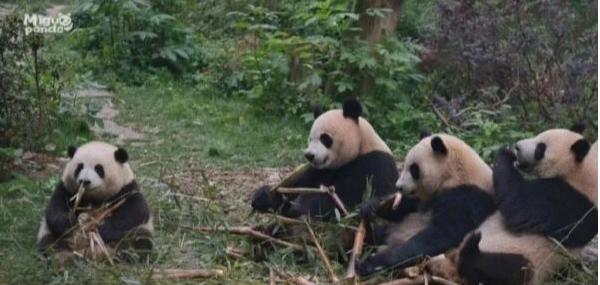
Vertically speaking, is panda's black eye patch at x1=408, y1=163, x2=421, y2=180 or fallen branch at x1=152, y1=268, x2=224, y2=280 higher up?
panda's black eye patch at x1=408, y1=163, x2=421, y2=180

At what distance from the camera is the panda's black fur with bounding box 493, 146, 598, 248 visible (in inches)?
199

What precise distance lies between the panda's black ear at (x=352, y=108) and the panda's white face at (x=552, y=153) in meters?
1.09

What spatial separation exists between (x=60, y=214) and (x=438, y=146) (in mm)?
2009

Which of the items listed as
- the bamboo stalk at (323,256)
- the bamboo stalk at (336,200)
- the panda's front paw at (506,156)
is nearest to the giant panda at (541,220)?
the panda's front paw at (506,156)

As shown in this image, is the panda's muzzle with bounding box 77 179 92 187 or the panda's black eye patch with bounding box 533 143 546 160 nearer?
the panda's black eye patch with bounding box 533 143 546 160

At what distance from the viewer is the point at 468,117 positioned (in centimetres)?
1022

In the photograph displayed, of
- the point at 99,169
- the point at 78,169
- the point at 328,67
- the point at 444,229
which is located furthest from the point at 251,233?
the point at 328,67

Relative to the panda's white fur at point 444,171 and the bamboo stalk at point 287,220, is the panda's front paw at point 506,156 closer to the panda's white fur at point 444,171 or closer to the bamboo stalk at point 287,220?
the panda's white fur at point 444,171

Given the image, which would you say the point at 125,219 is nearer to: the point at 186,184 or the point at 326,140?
the point at 326,140

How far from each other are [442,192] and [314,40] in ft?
17.4

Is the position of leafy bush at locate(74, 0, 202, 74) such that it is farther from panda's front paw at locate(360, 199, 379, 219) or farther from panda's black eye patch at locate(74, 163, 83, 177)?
panda's front paw at locate(360, 199, 379, 219)

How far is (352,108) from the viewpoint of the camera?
19.8 ft

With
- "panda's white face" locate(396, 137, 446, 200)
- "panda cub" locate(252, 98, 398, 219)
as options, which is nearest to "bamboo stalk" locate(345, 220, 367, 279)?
"panda's white face" locate(396, 137, 446, 200)

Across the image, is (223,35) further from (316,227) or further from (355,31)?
(316,227)
